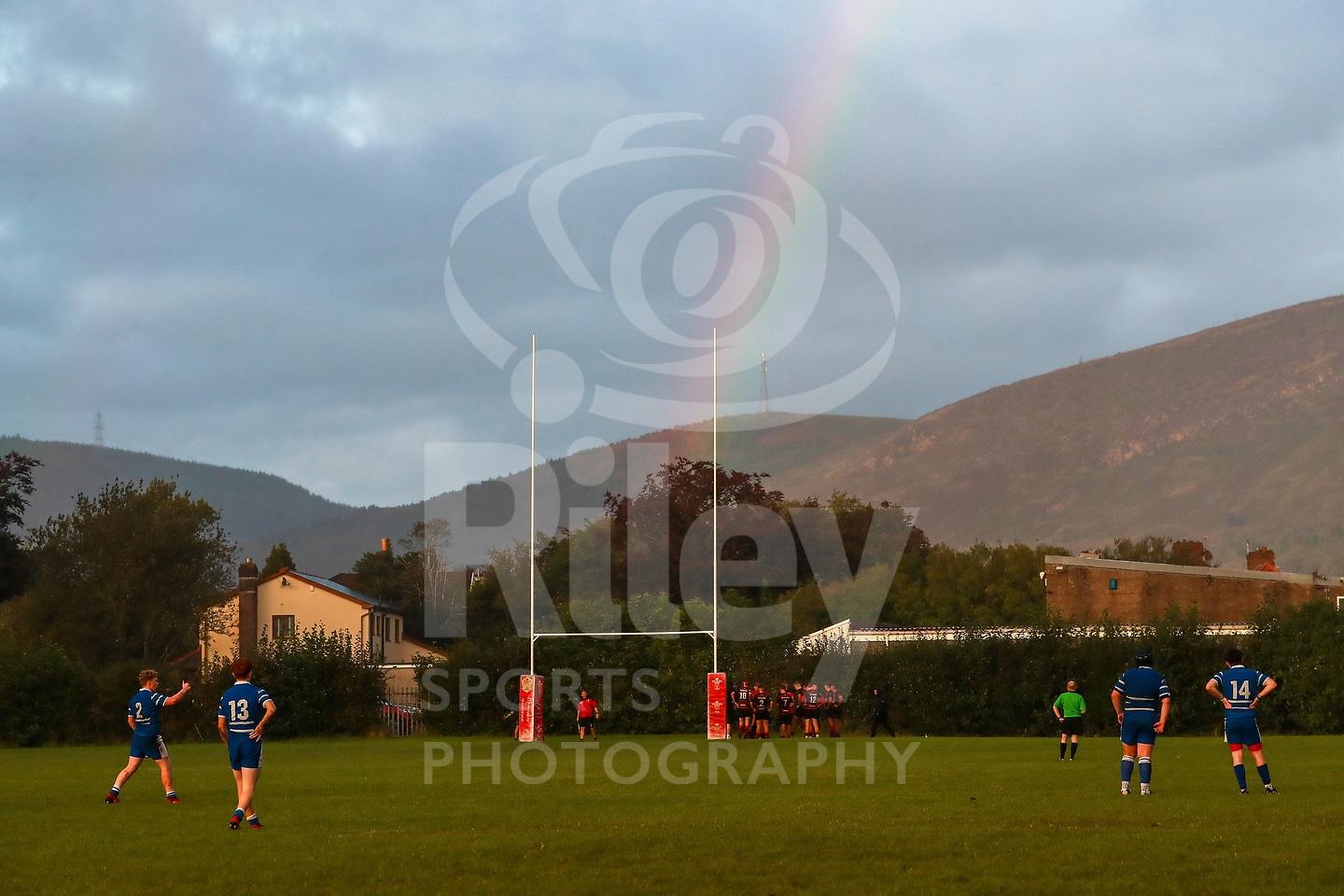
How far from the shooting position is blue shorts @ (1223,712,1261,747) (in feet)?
65.0

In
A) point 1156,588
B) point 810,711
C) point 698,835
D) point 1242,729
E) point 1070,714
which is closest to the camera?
point 698,835

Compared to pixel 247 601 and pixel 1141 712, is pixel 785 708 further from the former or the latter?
pixel 247 601

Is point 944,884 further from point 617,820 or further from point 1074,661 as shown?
point 1074,661

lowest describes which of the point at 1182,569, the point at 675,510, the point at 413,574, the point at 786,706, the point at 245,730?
the point at 786,706

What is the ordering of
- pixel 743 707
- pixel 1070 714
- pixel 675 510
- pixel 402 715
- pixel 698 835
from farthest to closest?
pixel 675 510
pixel 402 715
pixel 743 707
pixel 1070 714
pixel 698 835

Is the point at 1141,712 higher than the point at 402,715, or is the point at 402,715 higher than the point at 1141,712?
the point at 1141,712

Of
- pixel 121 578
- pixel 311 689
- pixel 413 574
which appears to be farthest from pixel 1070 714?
pixel 413 574

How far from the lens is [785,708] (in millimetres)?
41281

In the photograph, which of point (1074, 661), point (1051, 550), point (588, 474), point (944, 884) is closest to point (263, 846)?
point (944, 884)

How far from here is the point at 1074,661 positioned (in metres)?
49.3

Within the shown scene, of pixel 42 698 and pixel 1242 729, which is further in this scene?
pixel 42 698

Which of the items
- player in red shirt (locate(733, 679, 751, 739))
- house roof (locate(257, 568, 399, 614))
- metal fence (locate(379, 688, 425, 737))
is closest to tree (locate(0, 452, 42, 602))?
house roof (locate(257, 568, 399, 614))

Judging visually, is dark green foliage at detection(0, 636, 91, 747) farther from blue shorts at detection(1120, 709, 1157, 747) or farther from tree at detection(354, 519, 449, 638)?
tree at detection(354, 519, 449, 638)

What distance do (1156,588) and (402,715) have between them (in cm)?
3520
